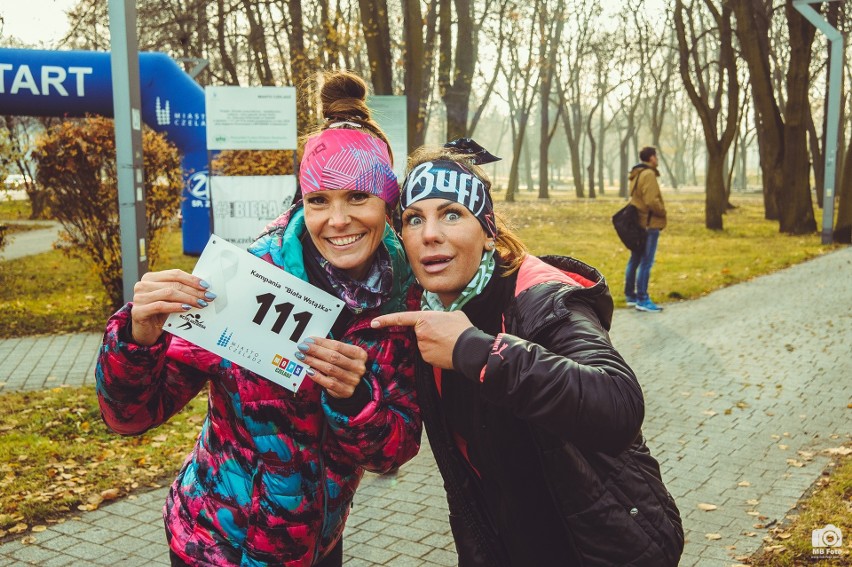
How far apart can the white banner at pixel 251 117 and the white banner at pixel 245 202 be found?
0.44 meters

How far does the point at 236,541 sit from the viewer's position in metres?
2.27

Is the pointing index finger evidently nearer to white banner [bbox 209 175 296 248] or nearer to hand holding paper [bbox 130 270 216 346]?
hand holding paper [bbox 130 270 216 346]

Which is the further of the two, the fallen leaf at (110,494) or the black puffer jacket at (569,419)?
the fallen leaf at (110,494)

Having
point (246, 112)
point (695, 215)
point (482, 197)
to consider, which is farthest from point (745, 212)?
point (482, 197)

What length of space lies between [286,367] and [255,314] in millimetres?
185

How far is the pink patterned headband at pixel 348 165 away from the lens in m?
2.37

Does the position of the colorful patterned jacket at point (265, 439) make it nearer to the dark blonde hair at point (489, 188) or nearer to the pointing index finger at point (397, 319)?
the pointing index finger at point (397, 319)

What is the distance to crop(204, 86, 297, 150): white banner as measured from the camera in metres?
9.83

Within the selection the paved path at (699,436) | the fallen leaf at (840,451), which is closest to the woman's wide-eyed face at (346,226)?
the paved path at (699,436)

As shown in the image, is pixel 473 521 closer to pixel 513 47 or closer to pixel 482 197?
pixel 482 197

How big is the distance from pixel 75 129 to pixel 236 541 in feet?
31.5

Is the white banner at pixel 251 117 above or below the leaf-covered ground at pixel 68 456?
above

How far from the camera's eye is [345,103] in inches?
103

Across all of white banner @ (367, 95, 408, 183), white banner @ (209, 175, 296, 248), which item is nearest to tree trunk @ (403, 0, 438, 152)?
white banner @ (367, 95, 408, 183)
